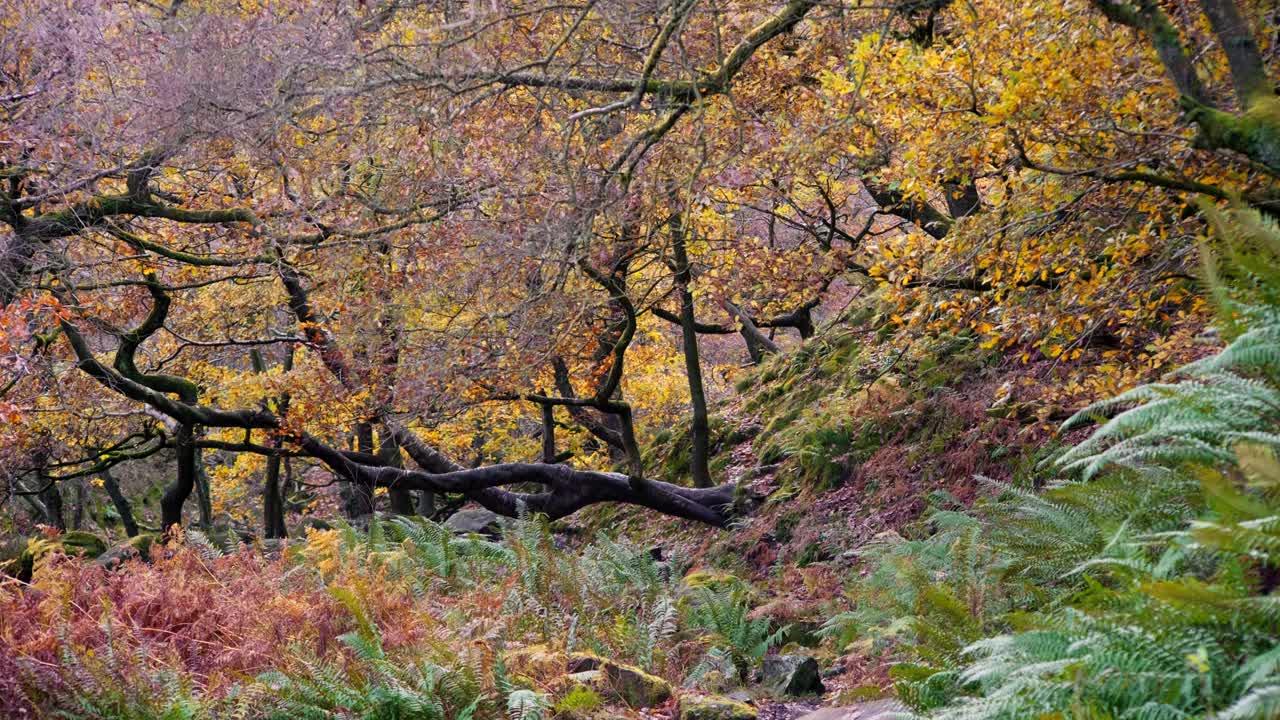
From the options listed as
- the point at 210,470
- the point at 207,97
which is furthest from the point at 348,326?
the point at 210,470

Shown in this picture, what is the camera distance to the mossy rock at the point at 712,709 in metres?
5.49

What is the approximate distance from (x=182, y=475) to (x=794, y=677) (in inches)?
377

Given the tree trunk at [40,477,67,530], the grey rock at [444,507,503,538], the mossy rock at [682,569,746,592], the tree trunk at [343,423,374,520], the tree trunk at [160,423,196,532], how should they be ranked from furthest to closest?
the tree trunk at [40,477,67,530] < the grey rock at [444,507,503,538] < the tree trunk at [343,423,374,520] < the tree trunk at [160,423,196,532] < the mossy rock at [682,569,746,592]

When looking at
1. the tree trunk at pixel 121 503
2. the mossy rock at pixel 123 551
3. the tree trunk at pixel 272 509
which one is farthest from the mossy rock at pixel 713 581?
the tree trunk at pixel 121 503

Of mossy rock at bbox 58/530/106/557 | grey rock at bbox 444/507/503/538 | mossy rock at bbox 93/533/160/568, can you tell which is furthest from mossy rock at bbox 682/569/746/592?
mossy rock at bbox 58/530/106/557

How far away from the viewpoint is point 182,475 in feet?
44.1

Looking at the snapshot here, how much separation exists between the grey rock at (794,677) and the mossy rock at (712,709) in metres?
0.93

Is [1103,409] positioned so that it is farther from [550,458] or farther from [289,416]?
[550,458]

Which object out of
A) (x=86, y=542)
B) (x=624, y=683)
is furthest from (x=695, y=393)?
(x=624, y=683)

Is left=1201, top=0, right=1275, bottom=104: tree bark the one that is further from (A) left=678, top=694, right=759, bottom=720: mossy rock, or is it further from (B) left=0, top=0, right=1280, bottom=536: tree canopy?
(A) left=678, top=694, right=759, bottom=720: mossy rock

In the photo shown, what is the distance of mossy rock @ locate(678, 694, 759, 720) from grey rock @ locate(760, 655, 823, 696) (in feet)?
3.07

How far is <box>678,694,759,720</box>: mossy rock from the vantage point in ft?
18.0

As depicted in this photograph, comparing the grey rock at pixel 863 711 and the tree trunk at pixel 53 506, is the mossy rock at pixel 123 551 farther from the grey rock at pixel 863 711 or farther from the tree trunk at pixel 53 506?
the tree trunk at pixel 53 506

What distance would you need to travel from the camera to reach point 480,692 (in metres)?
5.14
